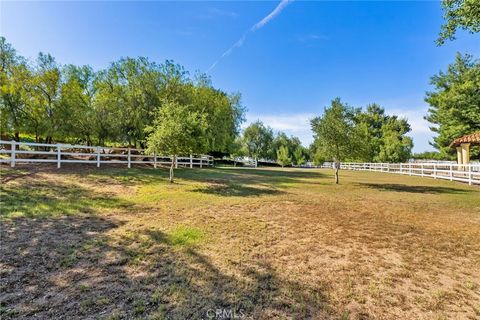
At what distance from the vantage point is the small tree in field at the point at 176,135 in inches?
462

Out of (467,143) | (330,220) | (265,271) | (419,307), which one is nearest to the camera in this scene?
(419,307)

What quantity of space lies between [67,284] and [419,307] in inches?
174

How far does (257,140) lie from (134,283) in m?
61.7

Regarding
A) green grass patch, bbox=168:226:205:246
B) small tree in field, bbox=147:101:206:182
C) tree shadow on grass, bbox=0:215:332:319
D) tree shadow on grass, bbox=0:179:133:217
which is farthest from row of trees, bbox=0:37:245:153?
tree shadow on grass, bbox=0:215:332:319

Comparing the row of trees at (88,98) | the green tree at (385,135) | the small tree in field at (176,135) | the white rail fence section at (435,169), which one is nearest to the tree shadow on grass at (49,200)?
the small tree in field at (176,135)

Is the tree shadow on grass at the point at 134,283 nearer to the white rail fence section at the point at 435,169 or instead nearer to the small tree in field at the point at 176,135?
the small tree in field at the point at 176,135

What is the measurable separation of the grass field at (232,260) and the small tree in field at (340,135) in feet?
23.8

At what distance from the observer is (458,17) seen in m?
7.86

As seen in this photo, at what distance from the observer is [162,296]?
3.12 metres

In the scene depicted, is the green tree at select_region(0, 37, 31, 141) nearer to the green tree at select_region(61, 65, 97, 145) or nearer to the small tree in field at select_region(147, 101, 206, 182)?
the green tree at select_region(61, 65, 97, 145)

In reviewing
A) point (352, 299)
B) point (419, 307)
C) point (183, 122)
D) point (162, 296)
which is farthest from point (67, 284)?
point (183, 122)

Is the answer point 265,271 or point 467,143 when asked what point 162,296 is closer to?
point 265,271

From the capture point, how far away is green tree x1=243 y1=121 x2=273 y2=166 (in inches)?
2522

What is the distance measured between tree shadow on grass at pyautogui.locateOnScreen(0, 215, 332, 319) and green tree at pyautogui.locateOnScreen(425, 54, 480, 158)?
32308 millimetres
